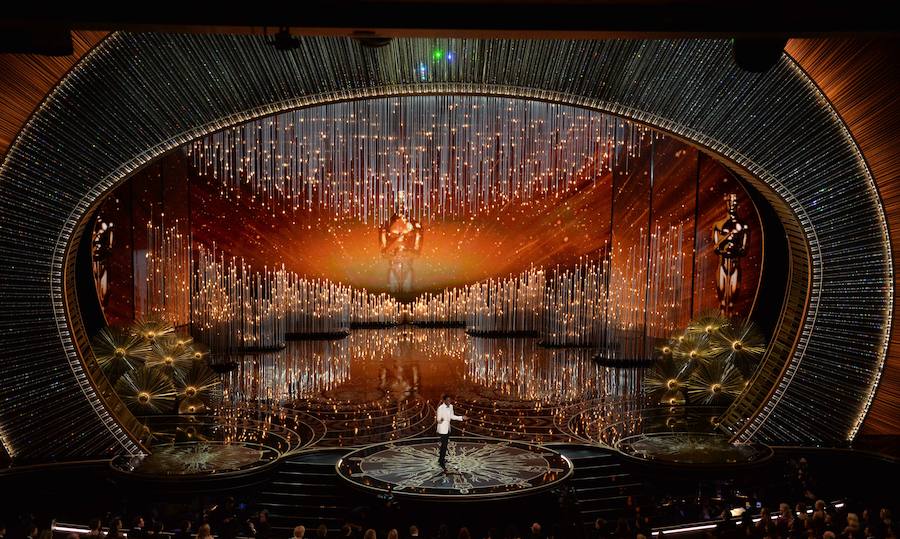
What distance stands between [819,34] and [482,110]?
471 inches

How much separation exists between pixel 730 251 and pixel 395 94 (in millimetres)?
6803

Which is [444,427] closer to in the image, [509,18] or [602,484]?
[602,484]

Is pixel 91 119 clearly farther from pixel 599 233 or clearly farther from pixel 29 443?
pixel 599 233

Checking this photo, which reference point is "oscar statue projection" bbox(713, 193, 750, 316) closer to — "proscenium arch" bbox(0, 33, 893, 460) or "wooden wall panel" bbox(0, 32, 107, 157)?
"proscenium arch" bbox(0, 33, 893, 460)

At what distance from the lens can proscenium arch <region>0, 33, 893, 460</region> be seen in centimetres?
783

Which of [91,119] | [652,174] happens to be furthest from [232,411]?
[652,174]

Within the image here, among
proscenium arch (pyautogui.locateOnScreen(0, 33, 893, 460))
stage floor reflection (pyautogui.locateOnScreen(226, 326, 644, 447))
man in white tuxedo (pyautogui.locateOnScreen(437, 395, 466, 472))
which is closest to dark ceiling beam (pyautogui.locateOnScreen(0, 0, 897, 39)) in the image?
proscenium arch (pyautogui.locateOnScreen(0, 33, 893, 460))

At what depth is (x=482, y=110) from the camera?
17.4m

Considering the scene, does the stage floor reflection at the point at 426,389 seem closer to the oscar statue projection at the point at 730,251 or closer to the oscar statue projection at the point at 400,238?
the oscar statue projection at the point at 730,251

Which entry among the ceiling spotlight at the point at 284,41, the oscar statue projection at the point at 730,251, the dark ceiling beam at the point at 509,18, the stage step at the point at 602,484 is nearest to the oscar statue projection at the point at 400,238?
the oscar statue projection at the point at 730,251

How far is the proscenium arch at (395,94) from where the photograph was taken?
7828 mm

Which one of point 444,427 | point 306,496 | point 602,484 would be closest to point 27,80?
point 306,496

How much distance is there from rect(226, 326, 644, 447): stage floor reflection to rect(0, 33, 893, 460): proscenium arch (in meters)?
1.99

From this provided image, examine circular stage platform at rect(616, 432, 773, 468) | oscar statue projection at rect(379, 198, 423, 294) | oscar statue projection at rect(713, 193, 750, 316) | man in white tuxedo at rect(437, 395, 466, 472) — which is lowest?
circular stage platform at rect(616, 432, 773, 468)
